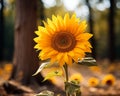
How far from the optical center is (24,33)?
9156mm

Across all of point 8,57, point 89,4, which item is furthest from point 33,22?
point 8,57

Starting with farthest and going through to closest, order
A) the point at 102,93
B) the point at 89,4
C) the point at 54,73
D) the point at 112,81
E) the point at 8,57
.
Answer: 1. the point at 8,57
2. the point at 89,4
3. the point at 112,81
4. the point at 102,93
5. the point at 54,73

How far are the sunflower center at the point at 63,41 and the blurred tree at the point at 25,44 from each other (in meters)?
5.46

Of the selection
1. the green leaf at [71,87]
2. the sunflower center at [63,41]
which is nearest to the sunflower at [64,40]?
the sunflower center at [63,41]

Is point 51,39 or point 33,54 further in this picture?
point 33,54

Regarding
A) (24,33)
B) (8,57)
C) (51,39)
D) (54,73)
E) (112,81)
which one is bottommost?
(54,73)

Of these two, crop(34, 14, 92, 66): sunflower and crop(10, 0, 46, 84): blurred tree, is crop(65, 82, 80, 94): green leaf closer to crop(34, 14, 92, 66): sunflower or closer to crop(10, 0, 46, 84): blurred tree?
crop(34, 14, 92, 66): sunflower

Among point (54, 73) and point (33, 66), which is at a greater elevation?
point (33, 66)

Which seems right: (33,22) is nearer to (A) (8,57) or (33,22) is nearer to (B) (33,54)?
(B) (33,54)

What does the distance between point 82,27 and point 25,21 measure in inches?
230

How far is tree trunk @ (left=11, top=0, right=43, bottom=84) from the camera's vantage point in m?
9.02

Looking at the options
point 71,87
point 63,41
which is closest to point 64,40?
point 63,41

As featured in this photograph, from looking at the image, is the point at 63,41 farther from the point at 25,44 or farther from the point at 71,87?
the point at 25,44

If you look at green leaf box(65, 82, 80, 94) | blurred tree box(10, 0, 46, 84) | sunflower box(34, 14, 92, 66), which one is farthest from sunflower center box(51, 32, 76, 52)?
blurred tree box(10, 0, 46, 84)
